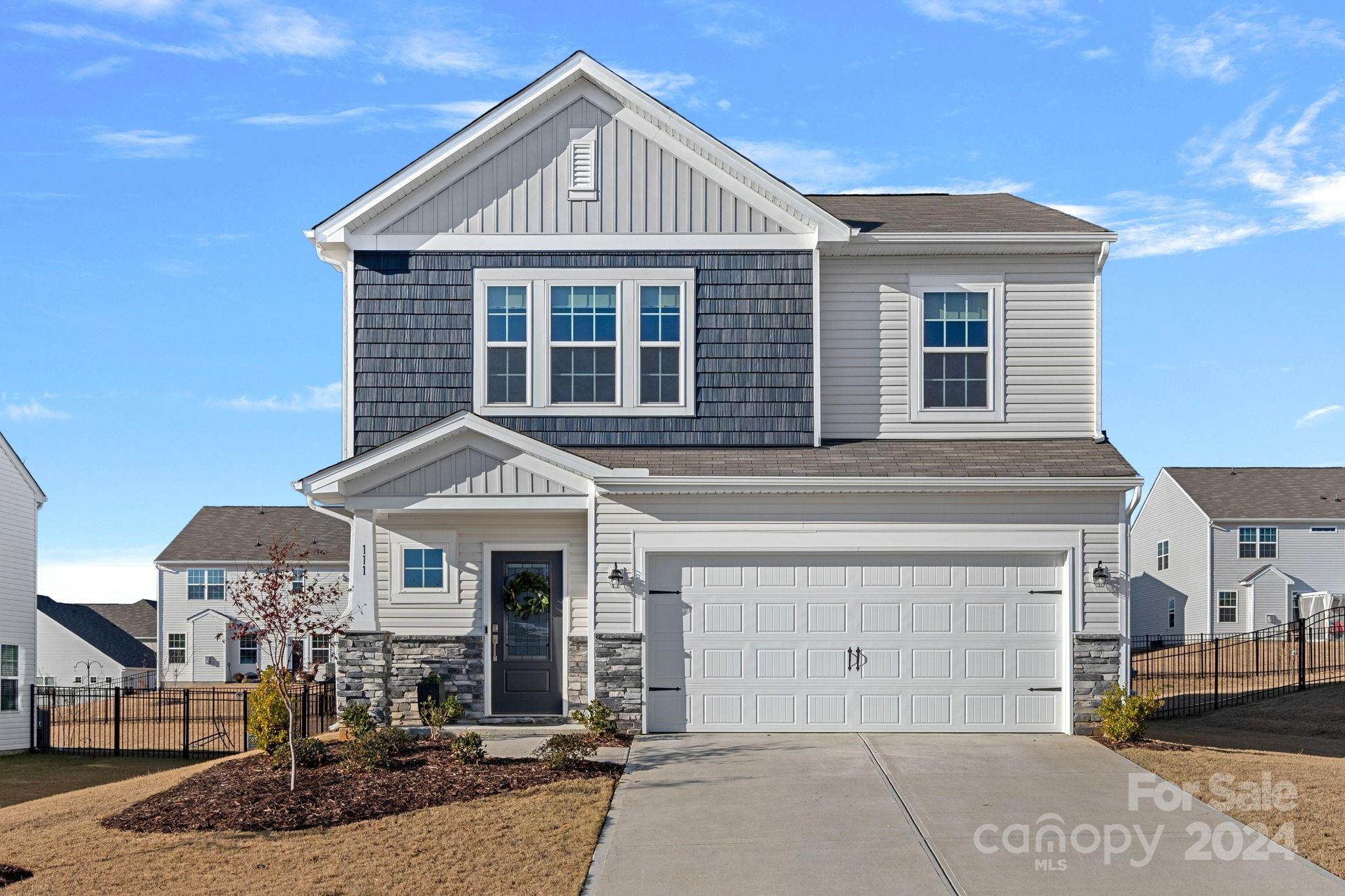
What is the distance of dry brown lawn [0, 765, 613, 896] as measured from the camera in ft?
28.1

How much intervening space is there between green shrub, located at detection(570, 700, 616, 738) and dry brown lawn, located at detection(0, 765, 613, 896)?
2745 millimetres

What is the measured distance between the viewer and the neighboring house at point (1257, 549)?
136 feet

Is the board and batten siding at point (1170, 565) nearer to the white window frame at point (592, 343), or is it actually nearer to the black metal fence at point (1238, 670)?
the black metal fence at point (1238, 670)

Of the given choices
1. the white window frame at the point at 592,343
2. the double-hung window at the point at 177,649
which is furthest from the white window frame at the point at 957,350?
the double-hung window at the point at 177,649

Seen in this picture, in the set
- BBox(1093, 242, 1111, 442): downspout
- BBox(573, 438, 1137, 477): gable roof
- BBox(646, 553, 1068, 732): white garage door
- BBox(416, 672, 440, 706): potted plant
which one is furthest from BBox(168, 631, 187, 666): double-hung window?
BBox(1093, 242, 1111, 442): downspout

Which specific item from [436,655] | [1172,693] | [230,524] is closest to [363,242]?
[436,655]

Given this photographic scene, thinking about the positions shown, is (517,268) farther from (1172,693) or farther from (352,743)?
(1172,693)

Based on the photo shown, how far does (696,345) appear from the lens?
16094mm

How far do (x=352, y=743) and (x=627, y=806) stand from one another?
3.62m

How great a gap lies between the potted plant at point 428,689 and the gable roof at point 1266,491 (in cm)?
3339

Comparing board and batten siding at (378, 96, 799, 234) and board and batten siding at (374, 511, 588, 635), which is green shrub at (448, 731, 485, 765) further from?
board and batten siding at (378, 96, 799, 234)

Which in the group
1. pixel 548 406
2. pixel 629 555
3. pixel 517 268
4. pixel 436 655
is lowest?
pixel 436 655

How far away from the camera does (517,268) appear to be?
16.1 meters

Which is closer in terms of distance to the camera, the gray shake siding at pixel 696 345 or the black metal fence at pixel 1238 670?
the gray shake siding at pixel 696 345
